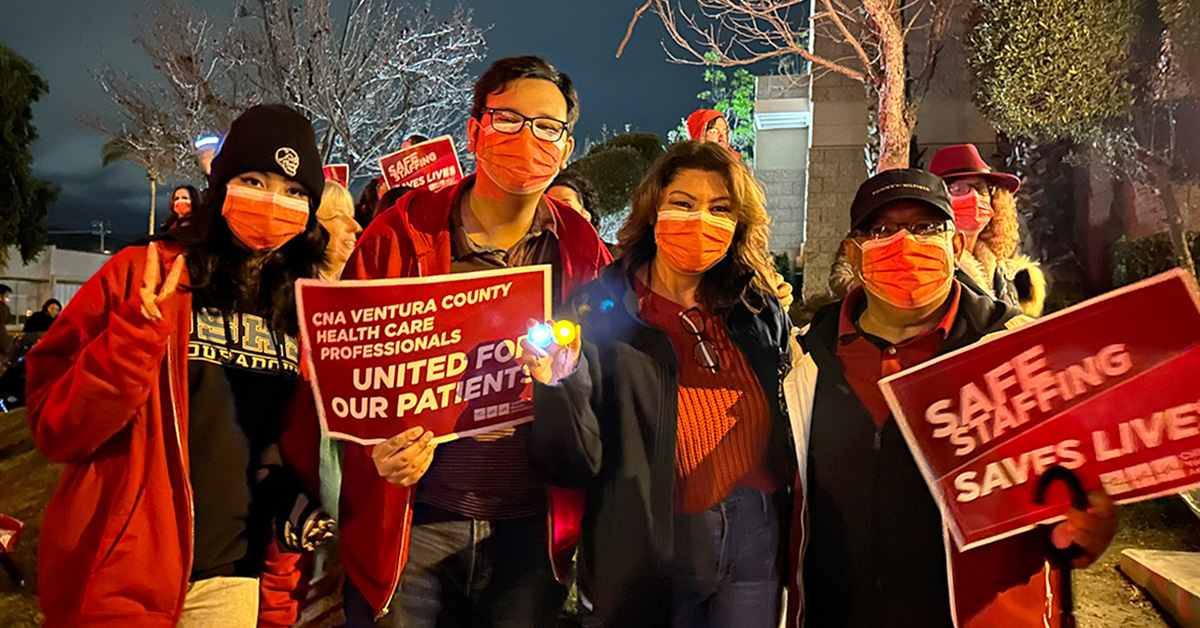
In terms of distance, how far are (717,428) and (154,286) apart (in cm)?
166

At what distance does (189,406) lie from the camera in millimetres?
2398

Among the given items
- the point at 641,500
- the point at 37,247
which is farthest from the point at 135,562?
the point at 37,247

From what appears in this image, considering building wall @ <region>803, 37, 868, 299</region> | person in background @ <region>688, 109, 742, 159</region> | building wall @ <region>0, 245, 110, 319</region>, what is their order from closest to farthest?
person in background @ <region>688, 109, 742, 159</region> → building wall @ <region>803, 37, 868, 299</region> → building wall @ <region>0, 245, 110, 319</region>

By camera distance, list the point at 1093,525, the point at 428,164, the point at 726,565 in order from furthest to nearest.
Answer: the point at 428,164 < the point at 726,565 < the point at 1093,525

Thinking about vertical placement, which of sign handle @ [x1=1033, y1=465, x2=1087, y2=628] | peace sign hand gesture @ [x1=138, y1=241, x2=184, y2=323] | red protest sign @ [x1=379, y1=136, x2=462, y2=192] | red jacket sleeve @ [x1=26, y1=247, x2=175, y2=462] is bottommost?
sign handle @ [x1=1033, y1=465, x2=1087, y2=628]

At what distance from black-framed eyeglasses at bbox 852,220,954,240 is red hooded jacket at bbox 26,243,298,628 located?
6.73 feet

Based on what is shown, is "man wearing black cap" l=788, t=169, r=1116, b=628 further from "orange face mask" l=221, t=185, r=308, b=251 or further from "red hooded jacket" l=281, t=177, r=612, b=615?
"orange face mask" l=221, t=185, r=308, b=251

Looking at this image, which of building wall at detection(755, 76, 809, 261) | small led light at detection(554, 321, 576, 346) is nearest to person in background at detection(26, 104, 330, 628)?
small led light at detection(554, 321, 576, 346)

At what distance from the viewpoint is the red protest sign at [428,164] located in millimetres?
6316

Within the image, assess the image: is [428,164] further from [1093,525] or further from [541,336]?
[1093,525]

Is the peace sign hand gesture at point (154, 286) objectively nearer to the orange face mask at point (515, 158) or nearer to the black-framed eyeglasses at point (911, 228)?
the orange face mask at point (515, 158)

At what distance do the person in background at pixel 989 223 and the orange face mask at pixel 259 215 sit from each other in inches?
130

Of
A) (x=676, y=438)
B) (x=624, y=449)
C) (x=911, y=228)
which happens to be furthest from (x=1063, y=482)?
(x=624, y=449)

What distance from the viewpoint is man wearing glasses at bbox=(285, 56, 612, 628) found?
241 cm
